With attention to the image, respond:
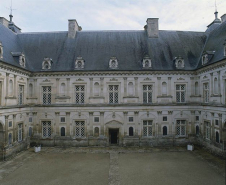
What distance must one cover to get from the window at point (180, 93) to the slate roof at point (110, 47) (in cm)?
241

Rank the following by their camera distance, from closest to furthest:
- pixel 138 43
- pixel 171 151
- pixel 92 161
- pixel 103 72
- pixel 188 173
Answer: pixel 188 173 → pixel 92 161 → pixel 171 151 → pixel 103 72 → pixel 138 43

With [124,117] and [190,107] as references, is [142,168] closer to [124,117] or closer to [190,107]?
[124,117]

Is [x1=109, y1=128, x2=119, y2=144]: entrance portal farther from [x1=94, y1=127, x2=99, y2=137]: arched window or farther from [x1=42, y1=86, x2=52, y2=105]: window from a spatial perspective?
[x1=42, y1=86, x2=52, y2=105]: window

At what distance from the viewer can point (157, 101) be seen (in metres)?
20.1

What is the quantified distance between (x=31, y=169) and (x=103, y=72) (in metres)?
12.1

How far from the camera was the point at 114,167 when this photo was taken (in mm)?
13820

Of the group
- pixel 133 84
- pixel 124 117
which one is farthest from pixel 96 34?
pixel 124 117

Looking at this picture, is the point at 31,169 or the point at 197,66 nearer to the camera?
the point at 31,169

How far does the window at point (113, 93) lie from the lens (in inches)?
794

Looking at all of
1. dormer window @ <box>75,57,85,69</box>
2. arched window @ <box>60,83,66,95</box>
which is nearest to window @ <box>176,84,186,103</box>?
dormer window @ <box>75,57,85,69</box>

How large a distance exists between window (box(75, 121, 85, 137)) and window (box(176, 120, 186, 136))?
1147cm

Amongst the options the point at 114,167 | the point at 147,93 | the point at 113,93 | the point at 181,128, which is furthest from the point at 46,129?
the point at 181,128

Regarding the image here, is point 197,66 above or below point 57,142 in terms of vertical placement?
above

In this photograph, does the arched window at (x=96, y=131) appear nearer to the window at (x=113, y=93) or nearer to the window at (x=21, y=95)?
the window at (x=113, y=93)
